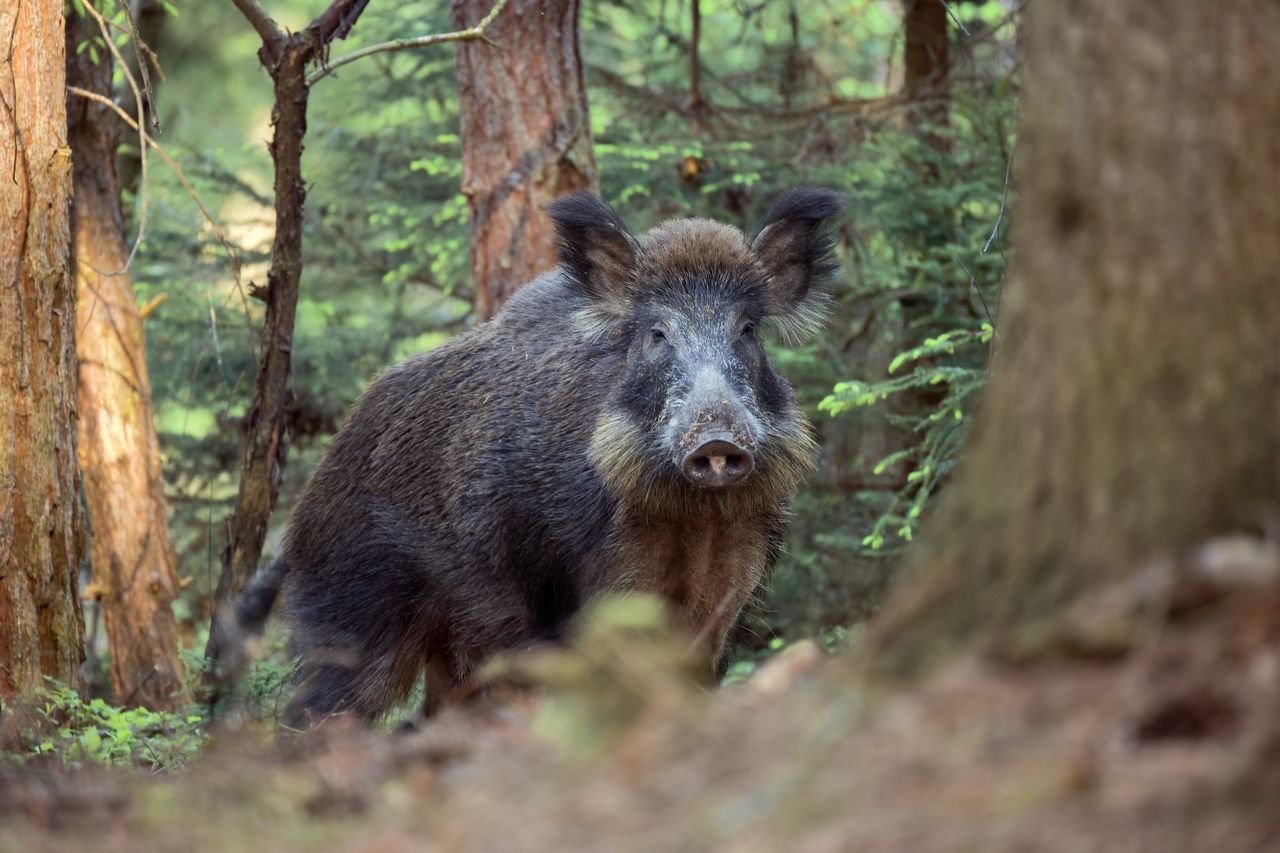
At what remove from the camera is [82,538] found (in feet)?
23.8

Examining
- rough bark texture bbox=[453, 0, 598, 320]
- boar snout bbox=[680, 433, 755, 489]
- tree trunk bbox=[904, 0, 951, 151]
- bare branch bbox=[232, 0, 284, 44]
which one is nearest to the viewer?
boar snout bbox=[680, 433, 755, 489]

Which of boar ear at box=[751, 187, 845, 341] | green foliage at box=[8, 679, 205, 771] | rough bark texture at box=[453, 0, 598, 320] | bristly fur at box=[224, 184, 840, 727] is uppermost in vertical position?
rough bark texture at box=[453, 0, 598, 320]

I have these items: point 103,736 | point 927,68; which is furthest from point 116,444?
point 927,68

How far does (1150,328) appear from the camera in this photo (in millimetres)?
3174

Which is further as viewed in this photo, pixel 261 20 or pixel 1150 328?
pixel 261 20

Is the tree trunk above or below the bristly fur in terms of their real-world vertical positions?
above

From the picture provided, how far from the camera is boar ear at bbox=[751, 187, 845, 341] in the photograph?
8047 mm

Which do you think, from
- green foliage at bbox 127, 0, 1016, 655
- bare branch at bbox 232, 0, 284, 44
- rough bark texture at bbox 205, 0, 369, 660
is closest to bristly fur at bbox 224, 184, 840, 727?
rough bark texture at bbox 205, 0, 369, 660

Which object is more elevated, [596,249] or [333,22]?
[333,22]

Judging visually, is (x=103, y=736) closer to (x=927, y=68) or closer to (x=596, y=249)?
(x=596, y=249)

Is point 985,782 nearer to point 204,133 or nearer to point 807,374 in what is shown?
point 807,374

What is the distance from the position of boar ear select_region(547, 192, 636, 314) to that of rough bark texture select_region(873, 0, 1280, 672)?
4.80 meters

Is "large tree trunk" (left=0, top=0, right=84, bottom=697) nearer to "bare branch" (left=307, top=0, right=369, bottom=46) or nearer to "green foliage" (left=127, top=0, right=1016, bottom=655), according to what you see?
"bare branch" (left=307, top=0, right=369, bottom=46)

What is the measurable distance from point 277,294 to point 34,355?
2085mm
